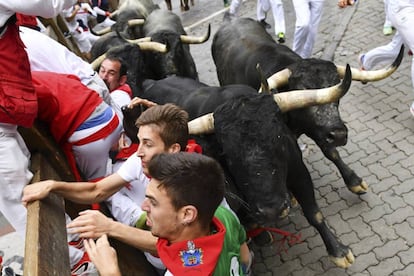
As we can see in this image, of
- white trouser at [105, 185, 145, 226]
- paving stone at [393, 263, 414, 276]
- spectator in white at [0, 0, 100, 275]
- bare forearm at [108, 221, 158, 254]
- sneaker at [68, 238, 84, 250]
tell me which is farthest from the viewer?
paving stone at [393, 263, 414, 276]

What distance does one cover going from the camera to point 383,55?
6.11 meters

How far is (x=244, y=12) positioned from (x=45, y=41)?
8.57 metres

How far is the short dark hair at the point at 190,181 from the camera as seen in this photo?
1982mm

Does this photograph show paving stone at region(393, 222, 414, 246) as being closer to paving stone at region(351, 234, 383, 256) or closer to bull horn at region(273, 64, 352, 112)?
paving stone at region(351, 234, 383, 256)

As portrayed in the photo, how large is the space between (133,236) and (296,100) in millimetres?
2048

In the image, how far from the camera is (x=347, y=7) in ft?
30.6

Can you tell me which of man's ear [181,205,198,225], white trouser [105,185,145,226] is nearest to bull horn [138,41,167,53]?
white trouser [105,185,145,226]

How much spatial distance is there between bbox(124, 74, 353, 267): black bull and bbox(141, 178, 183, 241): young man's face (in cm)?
126

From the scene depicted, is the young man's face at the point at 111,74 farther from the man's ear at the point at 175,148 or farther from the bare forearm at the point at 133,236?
the bare forearm at the point at 133,236

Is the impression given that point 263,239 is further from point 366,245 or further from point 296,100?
point 296,100

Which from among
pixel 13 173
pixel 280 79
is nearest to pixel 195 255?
pixel 13 173

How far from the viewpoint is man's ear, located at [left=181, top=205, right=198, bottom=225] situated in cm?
199

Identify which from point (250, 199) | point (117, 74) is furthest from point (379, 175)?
point (117, 74)

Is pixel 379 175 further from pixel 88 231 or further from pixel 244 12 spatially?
pixel 244 12
